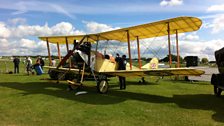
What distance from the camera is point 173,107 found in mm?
10375

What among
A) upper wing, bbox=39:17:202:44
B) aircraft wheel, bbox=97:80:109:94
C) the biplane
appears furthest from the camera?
aircraft wheel, bbox=97:80:109:94

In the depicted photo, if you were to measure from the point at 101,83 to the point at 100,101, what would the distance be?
278 centimetres

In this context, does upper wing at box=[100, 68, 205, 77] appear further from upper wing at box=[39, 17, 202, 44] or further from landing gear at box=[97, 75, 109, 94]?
upper wing at box=[39, 17, 202, 44]

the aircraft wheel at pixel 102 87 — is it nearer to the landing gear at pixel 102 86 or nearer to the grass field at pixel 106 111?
the landing gear at pixel 102 86

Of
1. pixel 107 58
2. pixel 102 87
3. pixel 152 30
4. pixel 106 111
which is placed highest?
pixel 152 30

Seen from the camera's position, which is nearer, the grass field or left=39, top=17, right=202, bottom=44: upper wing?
the grass field

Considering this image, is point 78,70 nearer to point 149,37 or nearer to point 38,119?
point 149,37

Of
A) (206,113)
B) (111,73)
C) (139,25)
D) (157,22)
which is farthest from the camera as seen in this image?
(111,73)

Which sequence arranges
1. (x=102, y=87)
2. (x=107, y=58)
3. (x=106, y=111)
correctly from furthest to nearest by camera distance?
(x=107, y=58)
(x=102, y=87)
(x=106, y=111)

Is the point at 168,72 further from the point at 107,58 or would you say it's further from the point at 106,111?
the point at 107,58

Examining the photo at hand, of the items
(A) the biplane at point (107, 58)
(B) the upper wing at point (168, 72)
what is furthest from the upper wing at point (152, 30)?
(B) the upper wing at point (168, 72)

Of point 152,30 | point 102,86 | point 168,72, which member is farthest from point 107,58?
point 168,72

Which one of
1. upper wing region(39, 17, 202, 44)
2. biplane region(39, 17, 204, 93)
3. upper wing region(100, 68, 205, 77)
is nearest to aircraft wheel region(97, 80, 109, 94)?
biplane region(39, 17, 204, 93)

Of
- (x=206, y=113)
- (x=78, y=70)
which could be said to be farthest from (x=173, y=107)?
(x=78, y=70)
